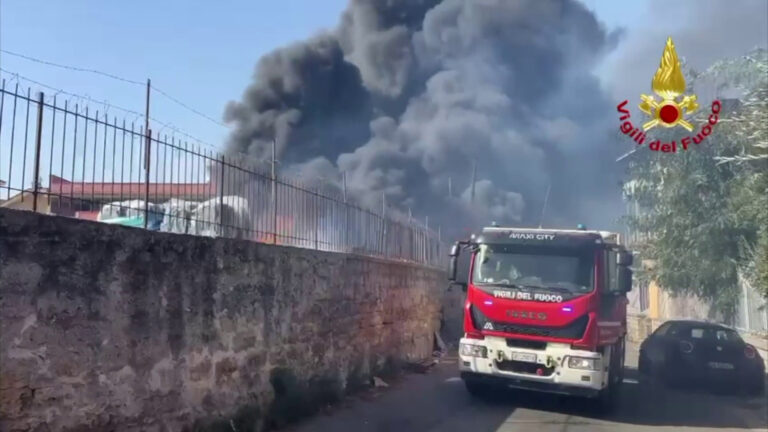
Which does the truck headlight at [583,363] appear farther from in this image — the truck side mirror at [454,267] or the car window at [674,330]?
the car window at [674,330]

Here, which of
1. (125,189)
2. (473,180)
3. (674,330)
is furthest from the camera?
(473,180)

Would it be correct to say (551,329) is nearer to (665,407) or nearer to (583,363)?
(583,363)

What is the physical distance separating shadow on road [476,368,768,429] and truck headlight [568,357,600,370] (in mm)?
793

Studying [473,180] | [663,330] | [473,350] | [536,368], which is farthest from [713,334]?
[473,180]

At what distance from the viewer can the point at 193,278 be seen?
21.1ft

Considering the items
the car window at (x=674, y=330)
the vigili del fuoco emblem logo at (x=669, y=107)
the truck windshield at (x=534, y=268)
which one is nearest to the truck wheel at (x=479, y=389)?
the truck windshield at (x=534, y=268)

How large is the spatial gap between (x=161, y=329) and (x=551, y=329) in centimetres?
529

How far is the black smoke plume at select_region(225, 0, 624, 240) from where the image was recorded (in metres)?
28.6

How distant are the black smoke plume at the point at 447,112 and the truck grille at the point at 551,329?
1560 cm

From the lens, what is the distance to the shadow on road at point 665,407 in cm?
939

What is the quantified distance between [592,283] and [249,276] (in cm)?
463

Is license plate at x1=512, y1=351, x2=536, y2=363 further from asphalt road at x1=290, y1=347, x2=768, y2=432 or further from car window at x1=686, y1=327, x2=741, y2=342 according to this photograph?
car window at x1=686, y1=327, x2=741, y2=342

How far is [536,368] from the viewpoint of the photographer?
9.41 meters

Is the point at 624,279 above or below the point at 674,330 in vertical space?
above
